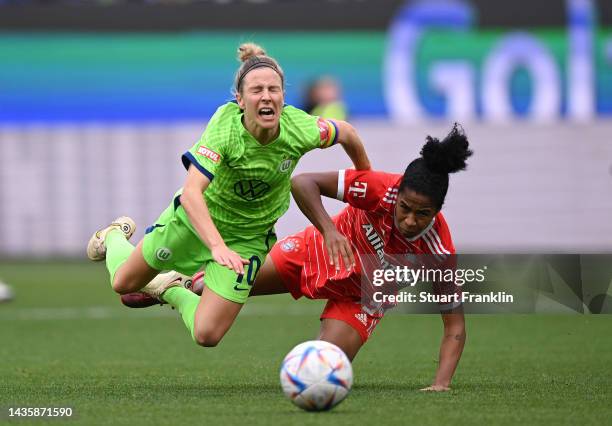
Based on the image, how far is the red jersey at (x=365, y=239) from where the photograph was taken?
7.05m

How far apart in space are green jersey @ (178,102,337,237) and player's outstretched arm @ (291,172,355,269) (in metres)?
0.11

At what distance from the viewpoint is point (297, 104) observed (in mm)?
19406

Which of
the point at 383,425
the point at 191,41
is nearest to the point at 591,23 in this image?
the point at 191,41

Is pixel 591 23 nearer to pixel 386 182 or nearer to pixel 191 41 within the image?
pixel 191 41

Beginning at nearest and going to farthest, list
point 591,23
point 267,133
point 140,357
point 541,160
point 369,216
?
point 267,133 < point 369,216 < point 140,357 < point 541,160 < point 591,23

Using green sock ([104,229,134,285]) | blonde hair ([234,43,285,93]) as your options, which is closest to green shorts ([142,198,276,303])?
green sock ([104,229,134,285])

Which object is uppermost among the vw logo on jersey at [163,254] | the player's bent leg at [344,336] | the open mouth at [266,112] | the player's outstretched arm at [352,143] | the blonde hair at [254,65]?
the blonde hair at [254,65]

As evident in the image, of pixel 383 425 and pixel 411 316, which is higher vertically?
pixel 383 425

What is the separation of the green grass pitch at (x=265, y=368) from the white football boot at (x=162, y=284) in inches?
20.5

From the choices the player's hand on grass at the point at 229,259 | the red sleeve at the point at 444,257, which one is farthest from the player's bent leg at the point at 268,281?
the player's hand on grass at the point at 229,259

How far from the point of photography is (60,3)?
763 inches

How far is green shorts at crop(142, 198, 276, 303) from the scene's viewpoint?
282 inches

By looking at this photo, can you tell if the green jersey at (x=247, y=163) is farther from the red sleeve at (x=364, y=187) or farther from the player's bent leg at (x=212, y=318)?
the player's bent leg at (x=212, y=318)

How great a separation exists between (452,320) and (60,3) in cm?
1382
